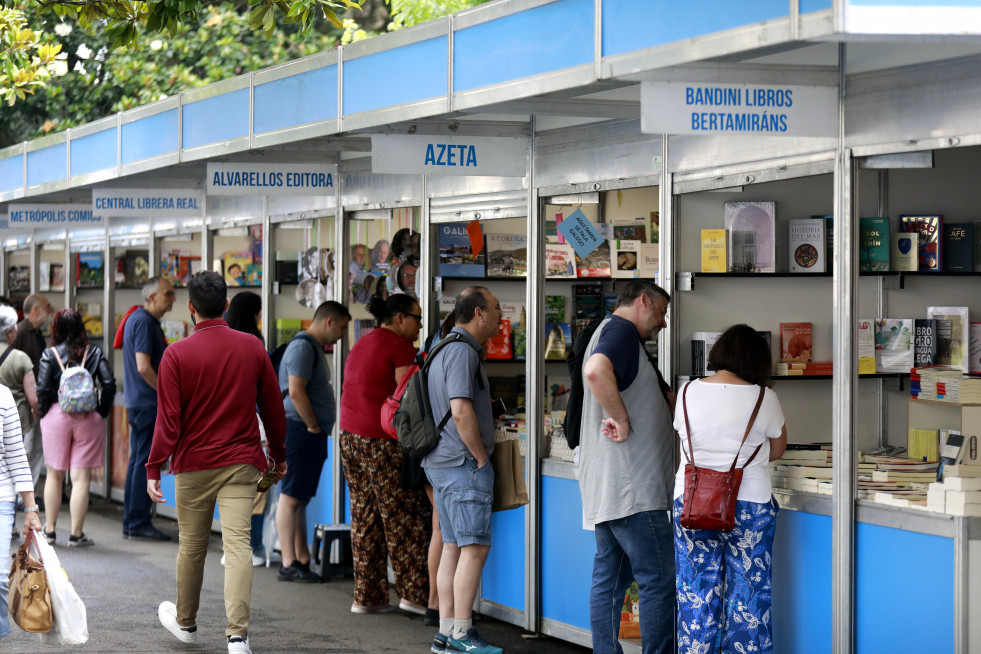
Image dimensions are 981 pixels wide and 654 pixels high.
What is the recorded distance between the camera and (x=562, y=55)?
18.2 feet

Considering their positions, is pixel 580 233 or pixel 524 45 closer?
pixel 524 45

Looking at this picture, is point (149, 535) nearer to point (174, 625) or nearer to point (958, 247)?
point (174, 625)

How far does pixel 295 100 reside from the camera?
768cm

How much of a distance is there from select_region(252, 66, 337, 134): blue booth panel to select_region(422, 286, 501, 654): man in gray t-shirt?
157 cm

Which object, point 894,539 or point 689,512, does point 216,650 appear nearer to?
point 689,512

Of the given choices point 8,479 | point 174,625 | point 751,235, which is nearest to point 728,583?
point 751,235

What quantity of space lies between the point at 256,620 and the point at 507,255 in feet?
8.29

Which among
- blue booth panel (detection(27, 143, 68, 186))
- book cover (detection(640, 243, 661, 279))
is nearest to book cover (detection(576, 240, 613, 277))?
book cover (detection(640, 243, 661, 279))

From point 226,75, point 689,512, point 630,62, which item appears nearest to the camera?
point 630,62

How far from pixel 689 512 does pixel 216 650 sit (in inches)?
108

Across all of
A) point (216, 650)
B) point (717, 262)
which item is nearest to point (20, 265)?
point (216, 650)

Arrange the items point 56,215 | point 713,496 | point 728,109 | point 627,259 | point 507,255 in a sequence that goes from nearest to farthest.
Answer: point 728,109, point 713,496, point 627,259, point 507,255, point 56,215

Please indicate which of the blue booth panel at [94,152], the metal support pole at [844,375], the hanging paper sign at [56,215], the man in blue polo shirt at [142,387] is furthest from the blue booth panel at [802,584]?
the hanging paper sign at [56,215]

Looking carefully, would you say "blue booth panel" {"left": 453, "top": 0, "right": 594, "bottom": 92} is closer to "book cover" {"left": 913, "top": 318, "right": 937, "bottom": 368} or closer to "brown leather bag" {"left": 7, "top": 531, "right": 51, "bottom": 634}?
"book cover" {"left": 913, "top": 318, "right": 937, "bottom": 368}
